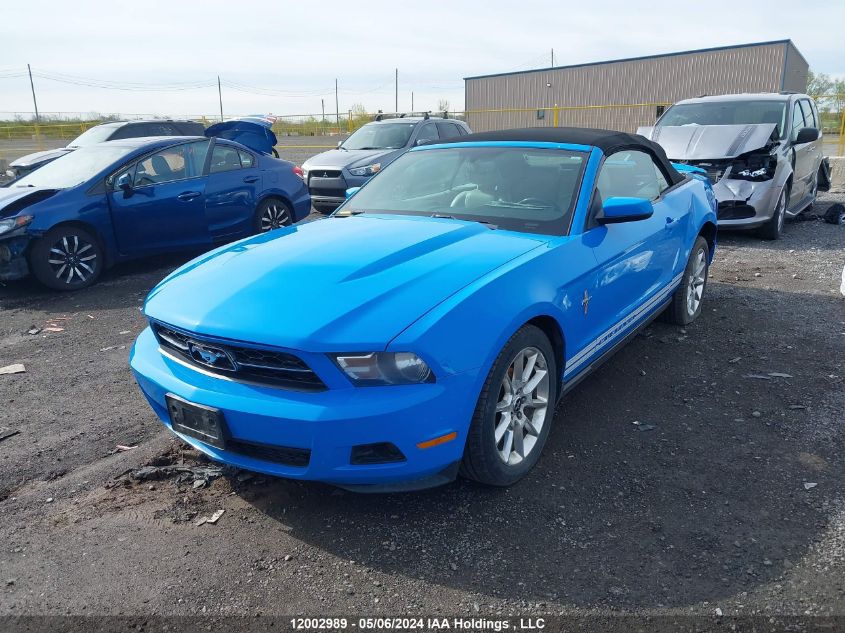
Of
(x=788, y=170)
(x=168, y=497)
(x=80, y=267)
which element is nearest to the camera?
(x=168, y=497)

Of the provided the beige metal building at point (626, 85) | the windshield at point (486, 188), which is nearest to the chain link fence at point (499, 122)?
the beige metal building at point (626, 85)

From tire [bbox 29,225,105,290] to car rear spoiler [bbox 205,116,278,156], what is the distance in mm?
4790

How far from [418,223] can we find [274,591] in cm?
203

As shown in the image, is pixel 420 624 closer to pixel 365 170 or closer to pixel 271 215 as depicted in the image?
pixel 271 215

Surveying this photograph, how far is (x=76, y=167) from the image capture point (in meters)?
7.45

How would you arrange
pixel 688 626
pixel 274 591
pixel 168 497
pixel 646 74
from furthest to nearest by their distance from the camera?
1. pixel 646 74
2. pixel 168 497
3. pixel 274 591
4. pixel 688 626

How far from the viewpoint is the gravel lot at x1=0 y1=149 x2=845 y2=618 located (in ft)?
7.95

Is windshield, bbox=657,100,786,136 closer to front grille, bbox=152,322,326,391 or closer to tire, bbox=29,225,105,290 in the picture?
tire, bbox=29,225,105,290

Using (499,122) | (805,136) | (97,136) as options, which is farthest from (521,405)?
(499,122)

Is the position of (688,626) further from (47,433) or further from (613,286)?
(47,433)

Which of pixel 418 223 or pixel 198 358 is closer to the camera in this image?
pixel 198 358

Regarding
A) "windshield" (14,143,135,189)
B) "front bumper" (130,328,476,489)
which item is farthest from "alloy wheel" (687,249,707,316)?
"windshield" (14,143,135,189)

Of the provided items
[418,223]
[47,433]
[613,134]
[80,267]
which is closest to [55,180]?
[80,267]

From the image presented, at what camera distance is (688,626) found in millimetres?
2248
